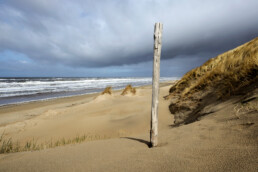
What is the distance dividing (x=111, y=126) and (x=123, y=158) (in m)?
3.72

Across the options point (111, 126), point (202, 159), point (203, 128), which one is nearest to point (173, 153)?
point (202, 159)

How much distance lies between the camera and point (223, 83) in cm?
470

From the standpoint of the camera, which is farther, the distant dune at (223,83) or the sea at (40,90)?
the sea at (40,90)

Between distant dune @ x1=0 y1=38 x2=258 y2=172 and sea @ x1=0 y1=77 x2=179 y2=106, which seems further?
sea @ x1=0 y1=77 x2=179 y2=106

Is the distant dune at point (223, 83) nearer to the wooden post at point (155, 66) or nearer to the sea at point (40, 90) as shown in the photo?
the wooden post at point (155, 66)

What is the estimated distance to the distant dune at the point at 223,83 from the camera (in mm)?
3938

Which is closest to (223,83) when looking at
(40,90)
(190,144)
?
(190,144)

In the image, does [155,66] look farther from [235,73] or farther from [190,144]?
[235,73]

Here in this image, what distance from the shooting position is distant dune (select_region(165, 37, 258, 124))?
3.94 meters

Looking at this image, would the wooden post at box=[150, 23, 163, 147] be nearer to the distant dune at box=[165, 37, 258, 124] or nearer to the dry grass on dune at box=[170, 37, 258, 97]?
the distant dune at box=[165, 37, 258, 124]

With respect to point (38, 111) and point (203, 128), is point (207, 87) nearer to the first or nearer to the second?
point (203, 128)

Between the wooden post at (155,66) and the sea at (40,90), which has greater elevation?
the wooden post at (155,66)

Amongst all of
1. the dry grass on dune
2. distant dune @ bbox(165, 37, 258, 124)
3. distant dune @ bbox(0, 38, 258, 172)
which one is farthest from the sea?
the dry grass on dune

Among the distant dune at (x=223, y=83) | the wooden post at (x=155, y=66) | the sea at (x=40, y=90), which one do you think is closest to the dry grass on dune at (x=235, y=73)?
the distant dune at (x=223, y=83)
